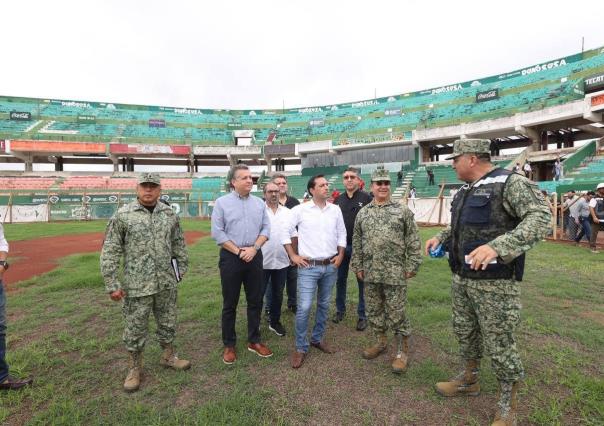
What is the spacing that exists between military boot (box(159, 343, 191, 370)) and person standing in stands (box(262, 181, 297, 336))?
4.31ft

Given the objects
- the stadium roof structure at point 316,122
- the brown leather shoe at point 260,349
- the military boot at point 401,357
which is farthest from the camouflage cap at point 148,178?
the stadium roof structure at point 316,122

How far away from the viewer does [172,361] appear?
3.35 metres

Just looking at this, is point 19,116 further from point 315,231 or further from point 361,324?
point 361,324

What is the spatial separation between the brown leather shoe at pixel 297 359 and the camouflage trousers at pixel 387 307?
914 millimetres

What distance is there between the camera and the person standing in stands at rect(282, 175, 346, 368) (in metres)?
3.49

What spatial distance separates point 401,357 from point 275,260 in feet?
6.55

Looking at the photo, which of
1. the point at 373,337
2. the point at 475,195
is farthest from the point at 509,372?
the point at 373,337

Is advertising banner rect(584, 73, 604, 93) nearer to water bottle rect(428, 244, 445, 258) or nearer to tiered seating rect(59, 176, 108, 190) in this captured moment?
water bottle rect(428, 244, 445, 258)

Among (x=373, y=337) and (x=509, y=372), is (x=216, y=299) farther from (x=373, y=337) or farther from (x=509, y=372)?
(x=509, y=372)

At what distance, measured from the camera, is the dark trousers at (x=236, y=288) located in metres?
3.43

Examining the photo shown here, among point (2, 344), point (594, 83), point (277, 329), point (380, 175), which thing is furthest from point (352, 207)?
point (594, 83)

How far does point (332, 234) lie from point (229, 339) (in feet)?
5.74

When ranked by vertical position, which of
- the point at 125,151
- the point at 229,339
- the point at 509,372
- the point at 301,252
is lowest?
the point at 229,339

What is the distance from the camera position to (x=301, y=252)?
3.61 m
